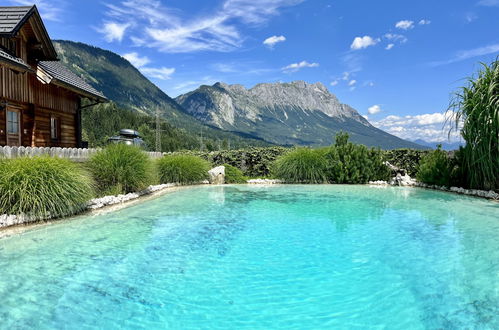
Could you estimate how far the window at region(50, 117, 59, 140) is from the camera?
1558cm

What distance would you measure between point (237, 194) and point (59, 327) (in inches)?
412

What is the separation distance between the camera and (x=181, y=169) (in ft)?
54.1

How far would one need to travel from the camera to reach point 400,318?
11.1ft

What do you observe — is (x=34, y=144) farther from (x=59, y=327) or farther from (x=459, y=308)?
(x=459, y=308)

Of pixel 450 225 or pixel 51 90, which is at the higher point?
pixel 51 90

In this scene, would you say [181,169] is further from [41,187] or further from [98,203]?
[41,187]

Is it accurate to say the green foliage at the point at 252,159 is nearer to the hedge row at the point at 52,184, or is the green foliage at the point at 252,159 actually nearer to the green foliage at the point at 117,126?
the hedge row at the point at 52,184

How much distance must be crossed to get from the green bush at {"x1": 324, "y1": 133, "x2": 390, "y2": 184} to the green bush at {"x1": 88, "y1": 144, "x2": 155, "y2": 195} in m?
9.62

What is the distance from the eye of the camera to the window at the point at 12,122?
1287 centimetres

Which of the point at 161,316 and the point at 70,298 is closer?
the point at 161,316

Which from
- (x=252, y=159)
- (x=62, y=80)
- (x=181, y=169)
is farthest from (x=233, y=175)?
(x=62, y=80)

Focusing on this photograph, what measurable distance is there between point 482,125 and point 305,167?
7.90 m

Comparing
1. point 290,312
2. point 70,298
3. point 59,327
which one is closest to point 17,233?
point 70,298

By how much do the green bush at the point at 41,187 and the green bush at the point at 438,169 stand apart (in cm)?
1377
